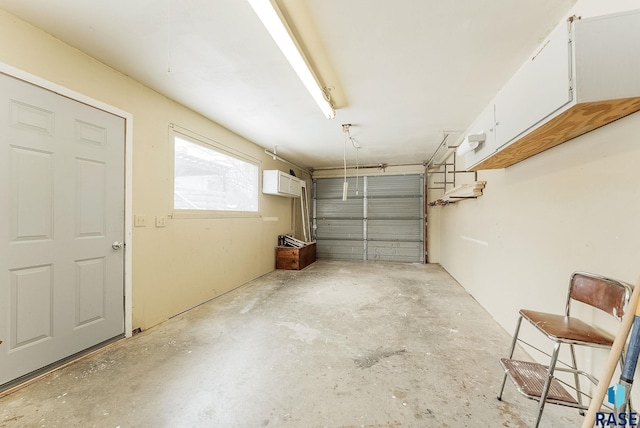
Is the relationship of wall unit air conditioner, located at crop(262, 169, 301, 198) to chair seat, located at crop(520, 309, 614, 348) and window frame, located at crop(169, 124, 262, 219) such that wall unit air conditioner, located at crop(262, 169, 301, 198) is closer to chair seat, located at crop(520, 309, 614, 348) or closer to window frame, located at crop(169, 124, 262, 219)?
window frame, located at crop(169, 124, 262, 219)

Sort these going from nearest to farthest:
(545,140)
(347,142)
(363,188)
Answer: (545,140) < (347,142) < (363,188)

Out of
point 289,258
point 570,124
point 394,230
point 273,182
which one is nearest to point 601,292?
point 570,124

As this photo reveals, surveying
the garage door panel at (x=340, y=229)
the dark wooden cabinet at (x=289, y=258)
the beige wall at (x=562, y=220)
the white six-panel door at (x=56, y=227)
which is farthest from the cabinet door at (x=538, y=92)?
the garage door panel at (x=340, y=229)

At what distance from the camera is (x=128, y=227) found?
2525 mm

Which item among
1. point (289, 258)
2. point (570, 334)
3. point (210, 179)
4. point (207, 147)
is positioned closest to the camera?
point (570, 334)

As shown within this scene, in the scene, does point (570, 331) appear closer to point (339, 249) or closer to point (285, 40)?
point (285, 40)

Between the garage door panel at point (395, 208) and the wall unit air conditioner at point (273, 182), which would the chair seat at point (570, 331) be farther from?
the garage door panel at point (395, 208)

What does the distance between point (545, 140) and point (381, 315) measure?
2.38m

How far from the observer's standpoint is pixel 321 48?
2.08m

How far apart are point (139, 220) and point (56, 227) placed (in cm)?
67

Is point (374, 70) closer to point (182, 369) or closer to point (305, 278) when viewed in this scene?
point (182, 369)

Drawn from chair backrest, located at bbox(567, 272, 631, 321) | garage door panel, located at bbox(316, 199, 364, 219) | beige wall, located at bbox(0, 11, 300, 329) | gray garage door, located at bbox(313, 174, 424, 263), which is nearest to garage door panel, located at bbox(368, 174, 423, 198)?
gray garage door, located at bbox(313, 174, 424, 263)

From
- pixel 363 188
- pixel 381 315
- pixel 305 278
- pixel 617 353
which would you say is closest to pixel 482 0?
pixel 617 353

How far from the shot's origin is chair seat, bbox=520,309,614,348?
1.28m
